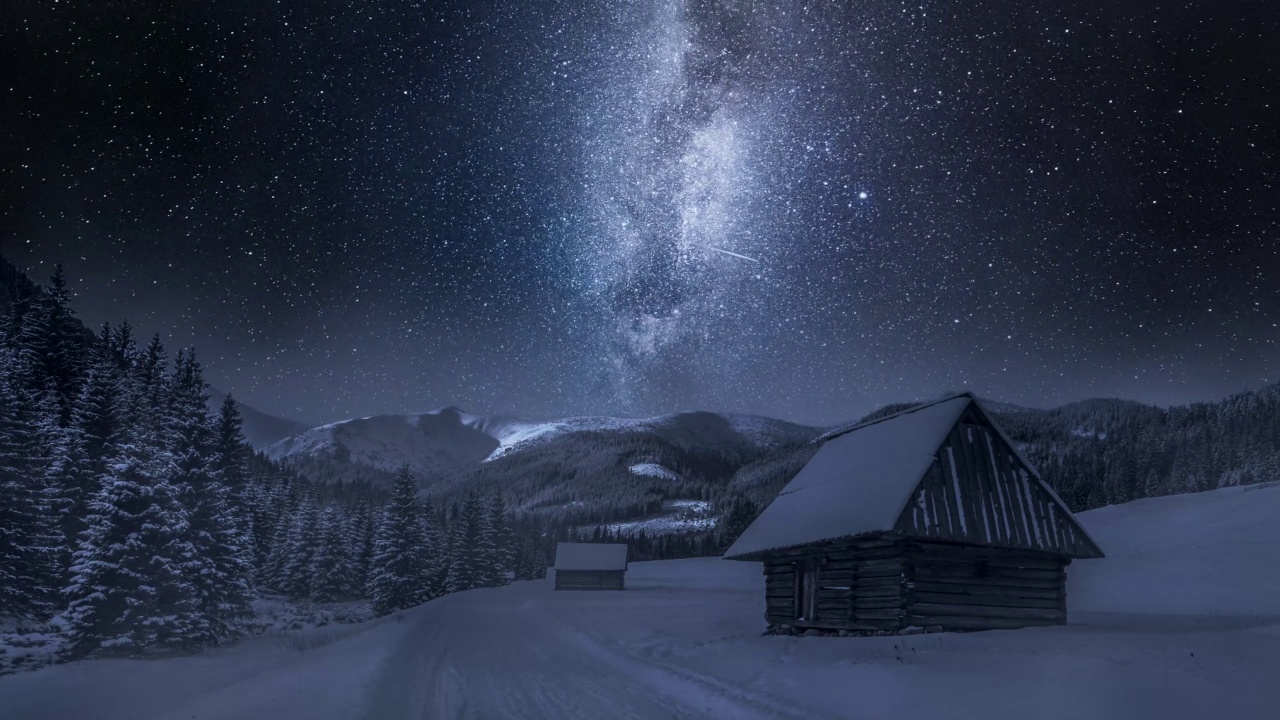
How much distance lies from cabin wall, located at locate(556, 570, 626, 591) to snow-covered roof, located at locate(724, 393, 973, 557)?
42.8 metres

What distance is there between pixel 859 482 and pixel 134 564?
2866 cm

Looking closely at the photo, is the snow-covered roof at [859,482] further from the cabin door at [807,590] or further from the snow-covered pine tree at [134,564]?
the snow-covered pine tree at [134,564]

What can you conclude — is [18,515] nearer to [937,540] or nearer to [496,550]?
[937,540]

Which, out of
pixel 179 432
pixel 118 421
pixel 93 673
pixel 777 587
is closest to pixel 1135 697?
pixel 777 587

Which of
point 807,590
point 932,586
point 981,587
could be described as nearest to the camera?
point 932,586

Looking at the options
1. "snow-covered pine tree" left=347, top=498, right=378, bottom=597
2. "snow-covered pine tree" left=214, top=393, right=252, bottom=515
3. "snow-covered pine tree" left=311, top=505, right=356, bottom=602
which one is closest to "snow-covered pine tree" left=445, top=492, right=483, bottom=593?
"snow-covered pine tree" left=347, top=498, right=378, bottom=597

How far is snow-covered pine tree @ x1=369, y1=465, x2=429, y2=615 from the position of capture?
55.4 metres

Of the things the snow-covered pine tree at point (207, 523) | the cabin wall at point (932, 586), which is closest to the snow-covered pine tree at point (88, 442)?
the snow-covered pine tree at point (207, 523)

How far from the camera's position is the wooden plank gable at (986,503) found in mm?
17734

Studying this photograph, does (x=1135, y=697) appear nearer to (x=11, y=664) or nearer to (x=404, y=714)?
(x=404, y=714)

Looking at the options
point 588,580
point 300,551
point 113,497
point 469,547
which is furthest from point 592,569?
point 113,497

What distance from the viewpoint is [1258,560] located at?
40.1m

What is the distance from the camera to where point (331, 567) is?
200 feet

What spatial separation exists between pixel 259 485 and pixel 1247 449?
5192 inches
